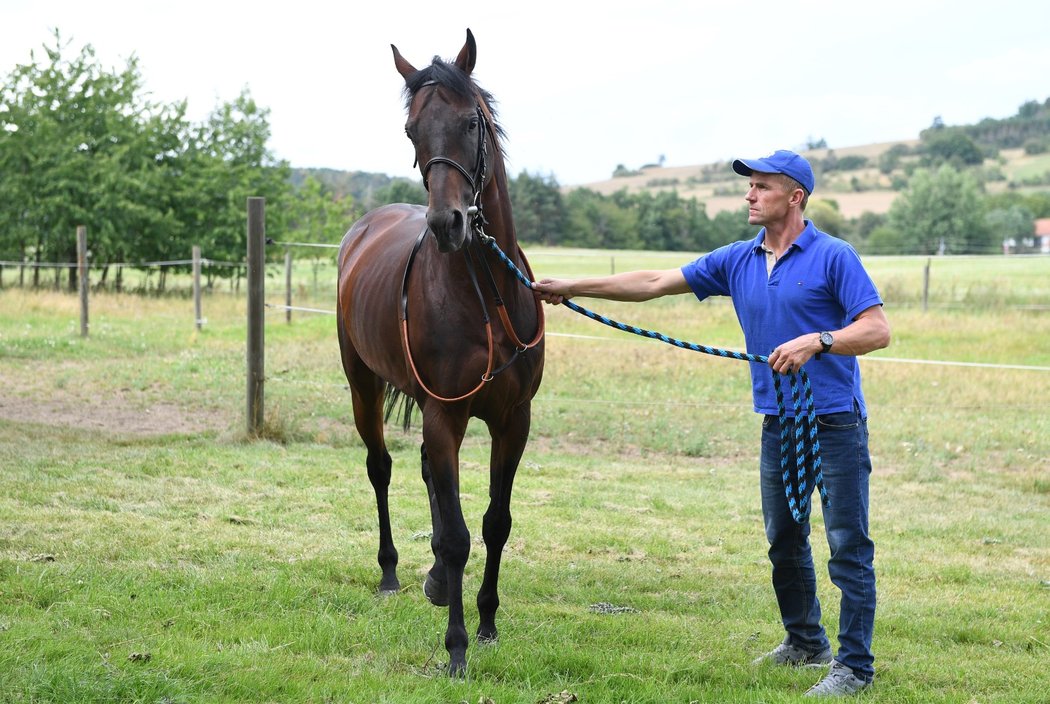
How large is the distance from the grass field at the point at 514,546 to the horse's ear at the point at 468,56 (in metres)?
2.31

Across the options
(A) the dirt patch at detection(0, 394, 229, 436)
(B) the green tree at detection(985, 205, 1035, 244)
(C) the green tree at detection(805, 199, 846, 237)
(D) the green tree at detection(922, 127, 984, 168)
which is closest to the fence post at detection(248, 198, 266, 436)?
(A) the dirt patch at detection(0, 394, 229, 436)

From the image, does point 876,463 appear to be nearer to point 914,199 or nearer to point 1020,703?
point 1020,703

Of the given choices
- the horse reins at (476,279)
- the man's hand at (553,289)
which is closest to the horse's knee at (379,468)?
the horse reins at (476,279)

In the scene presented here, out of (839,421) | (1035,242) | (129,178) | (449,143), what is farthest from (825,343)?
(1035,242)

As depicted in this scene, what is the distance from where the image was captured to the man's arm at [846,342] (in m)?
3.34

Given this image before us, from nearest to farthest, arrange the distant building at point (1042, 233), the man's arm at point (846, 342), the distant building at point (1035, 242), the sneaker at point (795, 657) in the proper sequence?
the man's arm at point (846, 342)
the sneaker at point (795, 657)
the distant building at point (1035, 242)
the distant building at point (1042, 233)

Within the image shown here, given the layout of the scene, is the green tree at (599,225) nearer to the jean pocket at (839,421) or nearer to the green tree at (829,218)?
the green tree at (829,218)

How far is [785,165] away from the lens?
3531 millimetres

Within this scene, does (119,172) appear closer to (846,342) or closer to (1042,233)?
(846,342)

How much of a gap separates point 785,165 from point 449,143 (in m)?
1.22

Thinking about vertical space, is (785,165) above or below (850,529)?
above

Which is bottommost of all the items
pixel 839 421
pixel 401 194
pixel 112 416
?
pixel 112 416

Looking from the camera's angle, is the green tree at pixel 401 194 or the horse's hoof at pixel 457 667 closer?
the horse's hoof at pixel 457 667

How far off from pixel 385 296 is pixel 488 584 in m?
1.40
